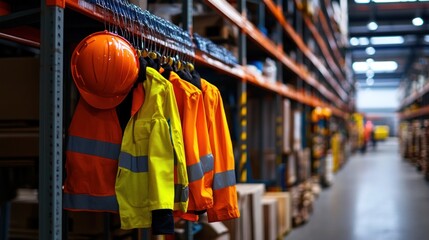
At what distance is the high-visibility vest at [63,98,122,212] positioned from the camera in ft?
7.70

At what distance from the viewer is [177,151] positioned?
8.11 ft

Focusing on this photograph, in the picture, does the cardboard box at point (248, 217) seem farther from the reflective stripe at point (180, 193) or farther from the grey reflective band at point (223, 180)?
the reflective stripe at point (180, 193)

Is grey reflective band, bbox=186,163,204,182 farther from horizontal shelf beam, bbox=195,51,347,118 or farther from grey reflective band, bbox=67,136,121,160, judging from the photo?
horizontal shelf beam, bbox=195,51,347,118

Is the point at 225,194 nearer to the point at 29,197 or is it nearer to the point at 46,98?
the point at 46,98

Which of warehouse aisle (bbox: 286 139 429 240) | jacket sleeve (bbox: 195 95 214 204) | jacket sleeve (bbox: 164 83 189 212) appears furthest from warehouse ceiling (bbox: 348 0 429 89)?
jacket sleeve (bbox: 164 83 189 212)

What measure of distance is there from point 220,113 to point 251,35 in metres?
2.36

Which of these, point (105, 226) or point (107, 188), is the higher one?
point (107, 188)

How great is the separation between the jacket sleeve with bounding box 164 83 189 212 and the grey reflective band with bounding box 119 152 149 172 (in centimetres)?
17

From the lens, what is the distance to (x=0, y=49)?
4.68 m

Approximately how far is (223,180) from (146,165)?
26.7 inches

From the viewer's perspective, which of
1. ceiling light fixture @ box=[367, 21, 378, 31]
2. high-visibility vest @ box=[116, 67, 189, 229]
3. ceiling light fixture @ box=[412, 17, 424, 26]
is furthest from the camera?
ceiling light fixture @ box=[367, 21, 378, 31]

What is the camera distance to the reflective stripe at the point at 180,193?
252 centimetres

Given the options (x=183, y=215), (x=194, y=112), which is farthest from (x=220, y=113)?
(x=183, y=215)

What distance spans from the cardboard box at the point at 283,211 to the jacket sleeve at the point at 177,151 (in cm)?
372
